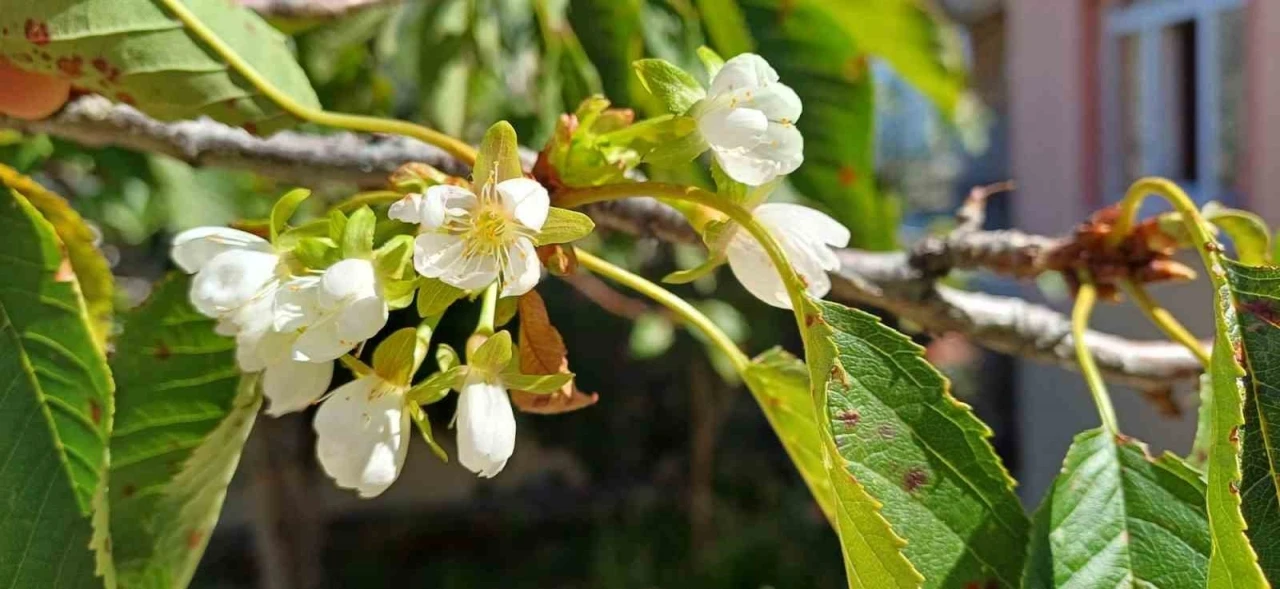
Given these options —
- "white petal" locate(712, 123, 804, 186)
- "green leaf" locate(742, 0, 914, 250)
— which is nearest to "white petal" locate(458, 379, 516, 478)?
"white petal" locate(712, 123, 804, 186)

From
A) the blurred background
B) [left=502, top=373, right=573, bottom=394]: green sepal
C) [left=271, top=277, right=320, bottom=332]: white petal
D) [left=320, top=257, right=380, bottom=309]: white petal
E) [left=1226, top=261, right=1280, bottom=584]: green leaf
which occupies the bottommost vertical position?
the blurred background

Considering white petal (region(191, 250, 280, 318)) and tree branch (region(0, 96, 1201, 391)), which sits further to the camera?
tree branch (region(0, 96, 1201, 391))

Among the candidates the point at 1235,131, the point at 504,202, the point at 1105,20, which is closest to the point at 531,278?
the point at 504,202

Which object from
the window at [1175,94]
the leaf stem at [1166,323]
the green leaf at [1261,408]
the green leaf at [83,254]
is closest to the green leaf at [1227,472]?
the green leaf at [1261,408]

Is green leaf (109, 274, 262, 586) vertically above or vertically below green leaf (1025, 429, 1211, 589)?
above

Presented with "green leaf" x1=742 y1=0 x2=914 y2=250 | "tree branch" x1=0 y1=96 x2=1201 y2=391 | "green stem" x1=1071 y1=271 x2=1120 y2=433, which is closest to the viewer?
"green stem" x1=1071 y1=271 x2=1120 y2=433

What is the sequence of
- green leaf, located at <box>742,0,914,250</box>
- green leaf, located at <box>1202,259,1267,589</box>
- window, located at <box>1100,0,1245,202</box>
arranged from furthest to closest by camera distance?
1. window, located at <box>1100,0,1245,202</box>
2. green leaf, located at <box>742,0,914,250</box>
3. green leaf, located at <box>1202,259,1267,589</box>

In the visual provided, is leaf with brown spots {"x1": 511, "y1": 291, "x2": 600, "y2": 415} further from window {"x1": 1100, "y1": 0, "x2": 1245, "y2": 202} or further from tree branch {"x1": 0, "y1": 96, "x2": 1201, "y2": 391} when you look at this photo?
window {"x1": 1100, "y1": 0, "x2": 1245, "y2": 202}

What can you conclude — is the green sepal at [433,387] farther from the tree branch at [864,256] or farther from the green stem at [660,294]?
the tree branch at [864,256]
